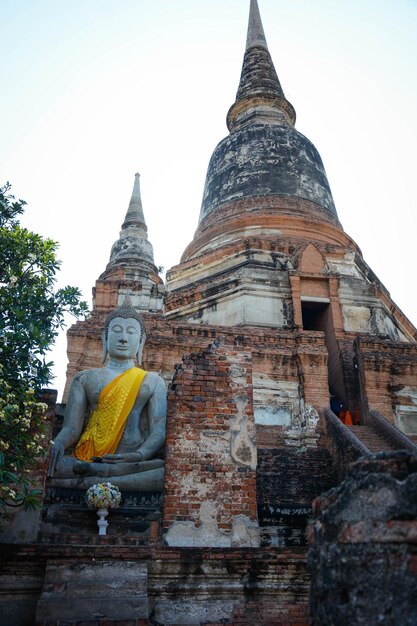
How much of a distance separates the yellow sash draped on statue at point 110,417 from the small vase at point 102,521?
1.00 m

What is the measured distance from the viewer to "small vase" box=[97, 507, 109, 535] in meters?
5.72

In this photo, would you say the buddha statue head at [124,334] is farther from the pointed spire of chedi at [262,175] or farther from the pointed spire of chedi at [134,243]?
the pointed spire of chedi at [134,243]

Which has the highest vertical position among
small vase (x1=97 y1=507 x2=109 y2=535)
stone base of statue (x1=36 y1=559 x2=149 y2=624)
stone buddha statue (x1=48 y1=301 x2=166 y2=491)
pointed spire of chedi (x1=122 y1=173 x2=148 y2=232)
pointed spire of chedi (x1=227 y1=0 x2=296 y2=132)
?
pointed spire of chedi (x1=227 y1=0 x2=296 y2=132)

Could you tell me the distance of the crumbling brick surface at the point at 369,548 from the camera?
7.52ft

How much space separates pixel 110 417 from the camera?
23.4ft

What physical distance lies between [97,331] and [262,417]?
3.89m

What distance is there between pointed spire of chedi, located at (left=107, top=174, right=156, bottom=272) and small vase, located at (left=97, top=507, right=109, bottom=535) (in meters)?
14.7

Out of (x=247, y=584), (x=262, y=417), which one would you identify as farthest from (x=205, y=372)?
(x=262, y=417)

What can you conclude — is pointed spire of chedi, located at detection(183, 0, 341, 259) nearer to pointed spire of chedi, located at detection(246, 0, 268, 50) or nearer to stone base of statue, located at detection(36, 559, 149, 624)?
pointed spire of chedi, located at detection(246, 0, 268, 50)

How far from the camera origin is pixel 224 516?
17.6 ft

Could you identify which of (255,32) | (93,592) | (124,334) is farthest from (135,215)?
(93,592)

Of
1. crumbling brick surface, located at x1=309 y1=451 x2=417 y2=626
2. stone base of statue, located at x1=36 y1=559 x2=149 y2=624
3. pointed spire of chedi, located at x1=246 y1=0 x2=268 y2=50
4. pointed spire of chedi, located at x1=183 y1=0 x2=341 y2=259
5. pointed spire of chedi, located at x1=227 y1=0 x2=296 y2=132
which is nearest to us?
crumbling brick surface, located at x1=309 y1=451 x2=417 y2=626

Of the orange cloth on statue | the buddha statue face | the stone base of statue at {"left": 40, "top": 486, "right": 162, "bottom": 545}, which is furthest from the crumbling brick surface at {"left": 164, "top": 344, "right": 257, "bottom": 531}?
the orange cloth on statue

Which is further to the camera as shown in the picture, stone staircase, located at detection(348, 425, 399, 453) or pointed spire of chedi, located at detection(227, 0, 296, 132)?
pointed spire of chedi, located at detection(227, 0, 296, 132)
